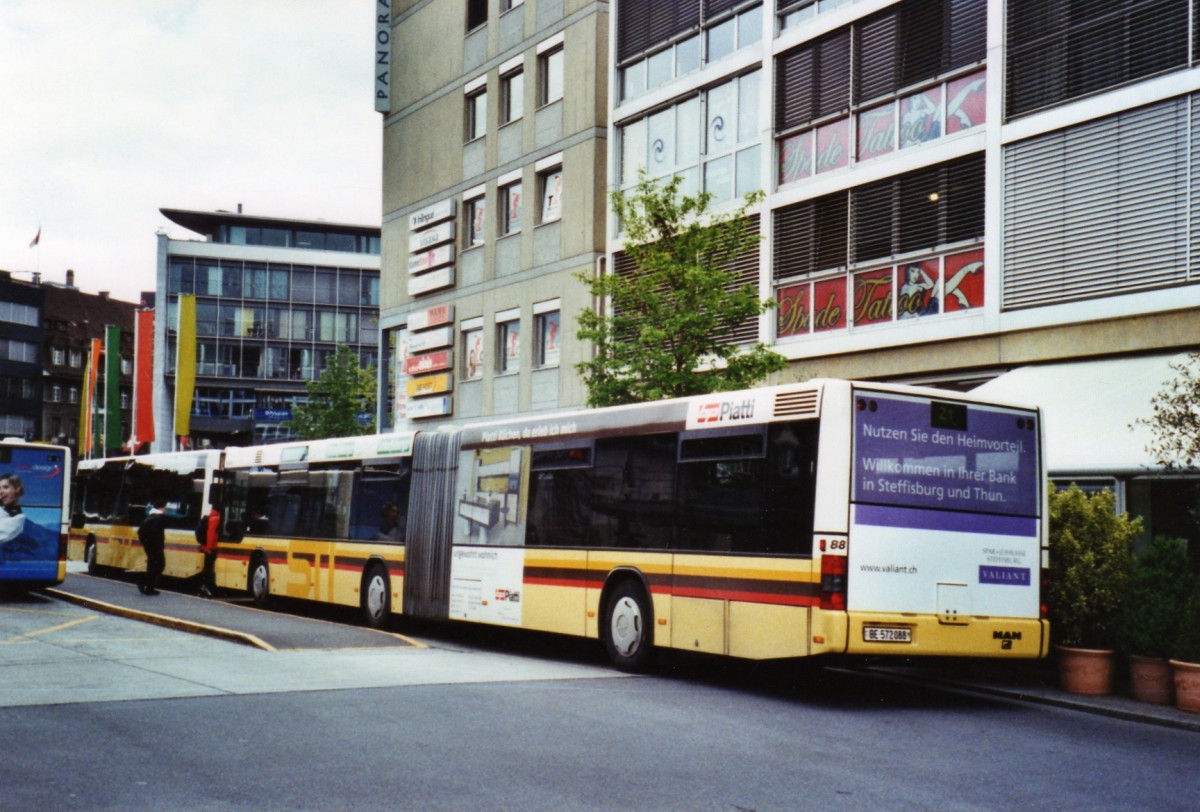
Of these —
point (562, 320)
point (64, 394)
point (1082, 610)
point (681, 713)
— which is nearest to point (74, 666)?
point (681, 713)

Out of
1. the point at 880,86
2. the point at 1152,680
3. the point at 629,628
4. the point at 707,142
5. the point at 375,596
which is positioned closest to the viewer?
the point at 1152,680

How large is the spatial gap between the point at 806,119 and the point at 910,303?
4.37 m

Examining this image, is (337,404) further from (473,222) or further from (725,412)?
(725,412)

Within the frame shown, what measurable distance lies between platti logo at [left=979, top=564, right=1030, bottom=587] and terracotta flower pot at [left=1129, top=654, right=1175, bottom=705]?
1163 mm

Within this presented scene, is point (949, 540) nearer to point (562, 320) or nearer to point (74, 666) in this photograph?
point (74, 666)

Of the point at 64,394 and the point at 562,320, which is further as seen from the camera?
the point at 64,394

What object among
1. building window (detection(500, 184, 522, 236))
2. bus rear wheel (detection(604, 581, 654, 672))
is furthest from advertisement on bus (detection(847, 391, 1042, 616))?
building window (detection(500, 184, 522, 236))

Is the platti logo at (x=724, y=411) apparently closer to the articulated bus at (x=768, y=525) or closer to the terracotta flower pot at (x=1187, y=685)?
the articulated bus at (x=768, y=525)

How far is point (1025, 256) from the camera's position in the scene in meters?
19.8

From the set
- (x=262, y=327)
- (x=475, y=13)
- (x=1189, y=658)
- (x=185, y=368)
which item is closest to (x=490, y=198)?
(x=475, y=13)

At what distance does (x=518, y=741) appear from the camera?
9.27 meters

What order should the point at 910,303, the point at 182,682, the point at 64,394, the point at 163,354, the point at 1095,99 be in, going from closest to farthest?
1. the point at 182,682
2. the point at 1095,99
3. the point at 910,303
4. the point at 163,354
5. the point at 64,394

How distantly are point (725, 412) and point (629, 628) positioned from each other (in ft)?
8.67

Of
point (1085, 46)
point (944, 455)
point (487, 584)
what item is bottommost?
point (487, 584)
